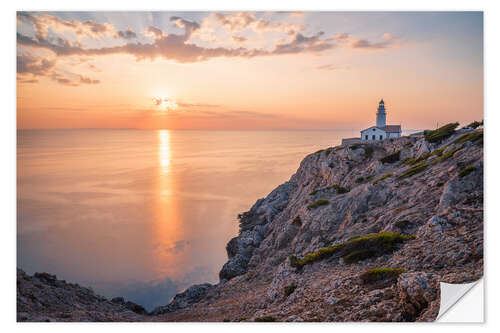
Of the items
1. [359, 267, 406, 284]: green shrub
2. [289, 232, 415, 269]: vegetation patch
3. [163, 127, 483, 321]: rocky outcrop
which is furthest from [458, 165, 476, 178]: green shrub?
[359, 267, 406, 284]: green shrub

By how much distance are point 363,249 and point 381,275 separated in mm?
1949

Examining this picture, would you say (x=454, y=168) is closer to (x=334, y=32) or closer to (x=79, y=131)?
(x=334, y=32)

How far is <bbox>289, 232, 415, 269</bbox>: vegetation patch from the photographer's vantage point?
29.0ft

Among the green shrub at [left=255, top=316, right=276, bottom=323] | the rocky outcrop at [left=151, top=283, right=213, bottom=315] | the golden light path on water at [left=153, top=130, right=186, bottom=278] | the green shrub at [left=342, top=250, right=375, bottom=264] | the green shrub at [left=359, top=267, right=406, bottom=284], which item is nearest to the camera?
the green shrub at [left=359, top=267, right=406, bottom=284]

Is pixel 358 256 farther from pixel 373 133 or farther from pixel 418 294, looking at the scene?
pixel 373 133

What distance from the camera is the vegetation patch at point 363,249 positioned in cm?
884

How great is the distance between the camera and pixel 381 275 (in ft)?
23.9

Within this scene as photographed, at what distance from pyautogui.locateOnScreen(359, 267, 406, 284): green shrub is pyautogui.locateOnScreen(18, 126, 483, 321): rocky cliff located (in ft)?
0.08

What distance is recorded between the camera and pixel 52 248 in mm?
16562

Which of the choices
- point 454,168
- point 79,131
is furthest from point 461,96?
point 79,131

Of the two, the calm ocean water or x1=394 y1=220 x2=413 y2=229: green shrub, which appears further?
the calm ocean water

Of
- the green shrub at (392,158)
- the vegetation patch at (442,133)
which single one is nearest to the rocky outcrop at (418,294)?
the vegetation patch at (442,133)

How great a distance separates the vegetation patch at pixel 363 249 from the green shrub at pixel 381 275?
1410mm

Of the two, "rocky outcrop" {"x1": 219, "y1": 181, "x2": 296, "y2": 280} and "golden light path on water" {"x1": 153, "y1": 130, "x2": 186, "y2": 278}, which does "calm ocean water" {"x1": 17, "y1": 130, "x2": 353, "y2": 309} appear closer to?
"golden light path on water" {"x1": 153, "y1": 130, "x2": 186, "y2": 278}
